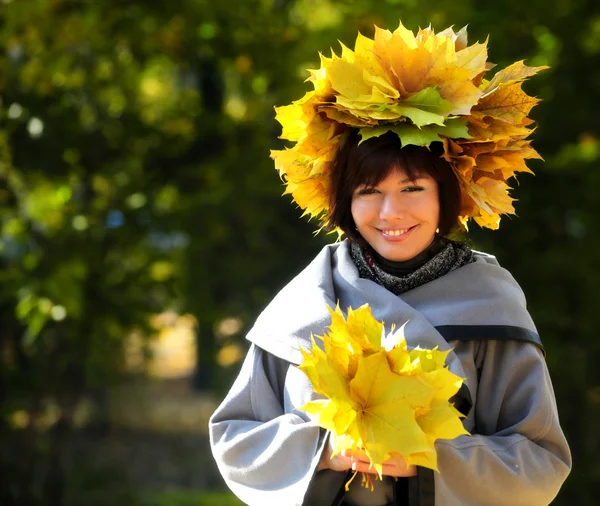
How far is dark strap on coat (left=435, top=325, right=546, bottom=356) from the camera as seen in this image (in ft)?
7.95

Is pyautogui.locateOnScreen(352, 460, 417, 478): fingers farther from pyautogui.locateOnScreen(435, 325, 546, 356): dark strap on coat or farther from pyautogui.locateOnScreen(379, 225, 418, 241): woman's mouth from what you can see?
pyautogui.locateOnScreen(379, 225, 418, 241): woman's mouth

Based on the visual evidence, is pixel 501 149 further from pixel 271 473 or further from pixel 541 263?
pixel 541 263

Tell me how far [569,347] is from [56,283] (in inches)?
124

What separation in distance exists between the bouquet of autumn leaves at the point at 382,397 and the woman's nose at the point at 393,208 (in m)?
0.34

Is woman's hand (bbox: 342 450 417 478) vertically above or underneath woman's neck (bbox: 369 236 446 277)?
underneath

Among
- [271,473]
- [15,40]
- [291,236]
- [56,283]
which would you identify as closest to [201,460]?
[291,236]

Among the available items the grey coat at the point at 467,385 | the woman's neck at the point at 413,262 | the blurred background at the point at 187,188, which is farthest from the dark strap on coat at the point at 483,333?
the blurred background at the point at 187,188

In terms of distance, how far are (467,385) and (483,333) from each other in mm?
133

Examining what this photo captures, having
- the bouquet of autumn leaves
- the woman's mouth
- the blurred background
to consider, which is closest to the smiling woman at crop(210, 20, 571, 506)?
the woman's mouth

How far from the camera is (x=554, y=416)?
2.40 m

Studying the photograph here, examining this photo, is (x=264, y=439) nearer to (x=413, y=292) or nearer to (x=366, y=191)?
(x=413, y=292)

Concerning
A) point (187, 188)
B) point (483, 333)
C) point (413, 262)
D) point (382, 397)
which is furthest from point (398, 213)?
point (187, 188)

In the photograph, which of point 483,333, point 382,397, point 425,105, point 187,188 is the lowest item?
point 382,397

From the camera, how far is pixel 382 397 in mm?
2135
